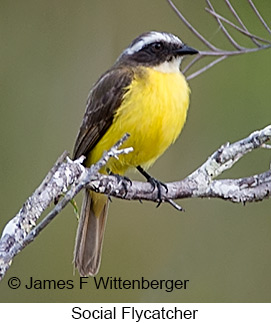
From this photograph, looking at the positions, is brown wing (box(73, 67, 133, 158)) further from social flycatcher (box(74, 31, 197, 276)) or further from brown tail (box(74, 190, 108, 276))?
brown tail (box(74, 190, 108, 276))

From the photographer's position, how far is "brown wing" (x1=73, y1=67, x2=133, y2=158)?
3900 mm

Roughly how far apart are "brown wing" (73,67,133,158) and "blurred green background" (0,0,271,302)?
121 centimetres

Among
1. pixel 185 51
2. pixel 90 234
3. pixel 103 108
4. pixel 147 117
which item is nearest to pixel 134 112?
pixel 147 117

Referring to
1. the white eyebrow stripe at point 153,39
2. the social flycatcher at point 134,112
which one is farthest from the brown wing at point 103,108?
the white eyebrow stripe at point 153,39

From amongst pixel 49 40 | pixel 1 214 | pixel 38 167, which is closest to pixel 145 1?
pixel 49 40

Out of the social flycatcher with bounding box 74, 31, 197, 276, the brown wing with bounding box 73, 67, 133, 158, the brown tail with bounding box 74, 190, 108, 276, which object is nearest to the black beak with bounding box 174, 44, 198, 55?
the social flycatcher with bounding box 74, 31, 197, 276

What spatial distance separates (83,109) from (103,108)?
1446 mm

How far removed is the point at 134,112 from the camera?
3.78 m

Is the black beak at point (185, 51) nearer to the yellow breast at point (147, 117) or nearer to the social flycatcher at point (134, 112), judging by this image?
the social flycatcher at point (134, 112)

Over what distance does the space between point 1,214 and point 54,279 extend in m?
0.69

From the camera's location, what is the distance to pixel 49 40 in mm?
5539

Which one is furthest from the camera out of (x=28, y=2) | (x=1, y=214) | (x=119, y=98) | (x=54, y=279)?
(x=28, y=2)

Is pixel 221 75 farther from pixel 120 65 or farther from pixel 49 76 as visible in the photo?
pixel 120 65

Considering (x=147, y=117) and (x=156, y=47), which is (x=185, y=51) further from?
(x=147, y=117)
